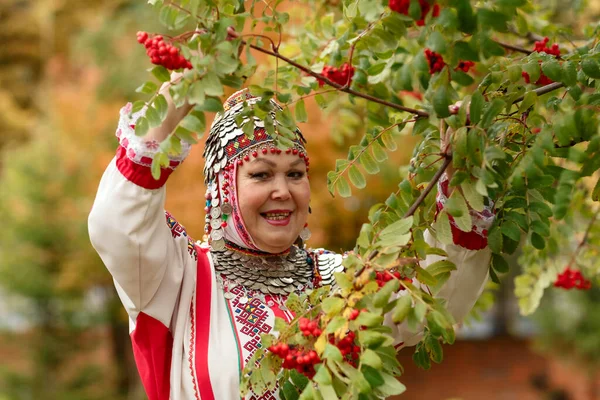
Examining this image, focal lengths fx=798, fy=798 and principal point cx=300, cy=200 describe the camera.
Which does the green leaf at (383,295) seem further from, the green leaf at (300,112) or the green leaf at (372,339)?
the green leaf at (300,112)

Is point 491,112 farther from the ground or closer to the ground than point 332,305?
farther from the ground

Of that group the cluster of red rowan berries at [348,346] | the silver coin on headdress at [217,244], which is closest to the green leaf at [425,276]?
the cluster of red rowan berries at [348,346]

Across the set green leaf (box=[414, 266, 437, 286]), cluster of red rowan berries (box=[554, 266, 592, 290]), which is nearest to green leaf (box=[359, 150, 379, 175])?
green leaf (box=[414, 266, 437, 286])

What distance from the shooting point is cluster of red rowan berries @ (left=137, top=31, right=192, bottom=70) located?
1.66 metres

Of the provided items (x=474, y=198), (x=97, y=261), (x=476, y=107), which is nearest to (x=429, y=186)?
(x=474, y=198)

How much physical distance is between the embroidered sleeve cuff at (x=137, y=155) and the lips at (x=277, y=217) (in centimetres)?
46

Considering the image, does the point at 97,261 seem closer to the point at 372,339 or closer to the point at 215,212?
the point at 215,212

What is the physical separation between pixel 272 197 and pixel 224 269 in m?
0.27

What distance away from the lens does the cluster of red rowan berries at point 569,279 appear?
315cm

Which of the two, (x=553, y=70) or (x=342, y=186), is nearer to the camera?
(x=553, y=70)

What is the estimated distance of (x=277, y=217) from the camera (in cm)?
234

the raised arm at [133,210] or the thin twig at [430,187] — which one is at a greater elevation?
the raised arm at [133,210]

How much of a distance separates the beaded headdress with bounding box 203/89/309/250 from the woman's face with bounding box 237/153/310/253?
20mm

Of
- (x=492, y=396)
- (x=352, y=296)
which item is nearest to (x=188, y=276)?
(x=352, y=296)
